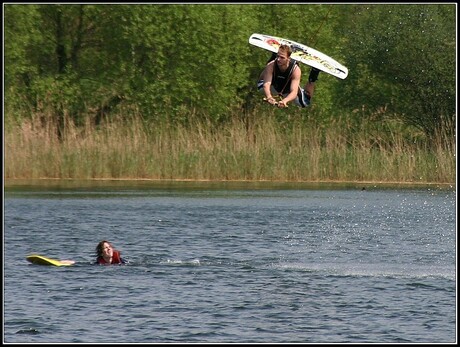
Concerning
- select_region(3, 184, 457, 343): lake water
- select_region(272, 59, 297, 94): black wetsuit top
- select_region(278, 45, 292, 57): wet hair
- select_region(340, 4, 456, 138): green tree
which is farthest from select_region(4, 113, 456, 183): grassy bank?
select_region(272, 59, 297, 94): black wetsuit top

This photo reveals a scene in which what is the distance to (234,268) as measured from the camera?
23.5 m

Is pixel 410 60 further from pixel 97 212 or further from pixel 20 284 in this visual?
pixel 20 284

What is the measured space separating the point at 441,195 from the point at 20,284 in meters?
18.3

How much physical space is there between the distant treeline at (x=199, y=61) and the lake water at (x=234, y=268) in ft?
31.6

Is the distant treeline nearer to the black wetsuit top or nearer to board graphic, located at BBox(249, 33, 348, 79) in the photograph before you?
board graphic, located at BBox(249, 33, 348, 79)

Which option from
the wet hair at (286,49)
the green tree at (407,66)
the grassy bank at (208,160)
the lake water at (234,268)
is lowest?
the lake water at (234,268)

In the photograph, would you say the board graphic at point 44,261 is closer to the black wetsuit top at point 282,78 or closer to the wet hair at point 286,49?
the black wetsuit top at point 282,78

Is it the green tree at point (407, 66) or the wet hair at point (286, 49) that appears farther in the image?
the green tree at point (407, 66)

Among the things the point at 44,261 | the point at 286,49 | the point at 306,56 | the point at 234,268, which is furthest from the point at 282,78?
the point at 44,261

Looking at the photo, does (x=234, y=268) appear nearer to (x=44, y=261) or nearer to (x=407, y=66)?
(x=44, y=261)

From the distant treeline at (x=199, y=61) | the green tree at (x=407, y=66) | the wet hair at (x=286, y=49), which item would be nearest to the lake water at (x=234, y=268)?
the wet hair at (x=286, y=49)

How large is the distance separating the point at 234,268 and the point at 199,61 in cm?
2424

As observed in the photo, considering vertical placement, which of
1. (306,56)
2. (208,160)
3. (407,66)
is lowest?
(208,160)

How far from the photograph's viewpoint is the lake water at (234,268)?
18.0 metres
